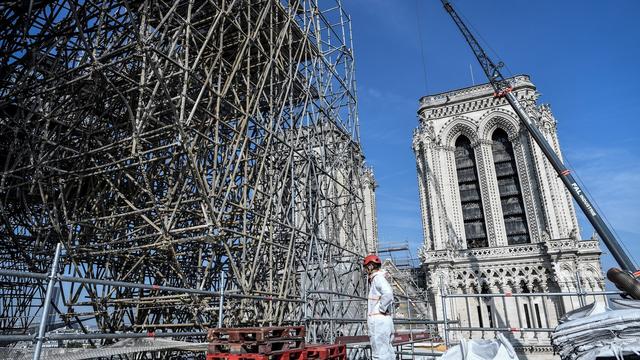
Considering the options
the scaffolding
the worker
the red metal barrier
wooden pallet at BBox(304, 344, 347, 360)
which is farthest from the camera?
the scaffolding

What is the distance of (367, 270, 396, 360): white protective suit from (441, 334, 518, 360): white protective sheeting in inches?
89.4

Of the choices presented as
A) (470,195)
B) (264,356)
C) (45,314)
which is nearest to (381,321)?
(264,356)

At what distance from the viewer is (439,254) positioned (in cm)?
3108

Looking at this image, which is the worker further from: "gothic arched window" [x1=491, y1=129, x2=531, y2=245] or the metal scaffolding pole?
"gothic arched window" [x1=491, y1=129, x2=531, y2=245]

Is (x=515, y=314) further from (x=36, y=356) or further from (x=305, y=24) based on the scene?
(x=36, y=356)

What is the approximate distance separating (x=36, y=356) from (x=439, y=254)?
29.5m

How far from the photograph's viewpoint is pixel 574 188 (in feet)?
72.9

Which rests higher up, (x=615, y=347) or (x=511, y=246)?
(x=511, y=246)

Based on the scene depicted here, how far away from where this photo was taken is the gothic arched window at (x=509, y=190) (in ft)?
104

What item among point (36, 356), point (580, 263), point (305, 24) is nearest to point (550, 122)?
point (580, 263)

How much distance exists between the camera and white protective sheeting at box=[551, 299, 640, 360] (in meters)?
5.64

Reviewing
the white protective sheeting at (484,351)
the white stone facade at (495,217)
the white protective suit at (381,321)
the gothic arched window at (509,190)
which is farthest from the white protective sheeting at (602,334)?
the gothic arched window at (509,190)

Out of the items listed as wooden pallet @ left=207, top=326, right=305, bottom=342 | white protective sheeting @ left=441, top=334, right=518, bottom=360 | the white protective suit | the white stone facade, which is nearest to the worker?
the white protective suit

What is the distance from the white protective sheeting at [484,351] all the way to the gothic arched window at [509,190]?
26.5m
